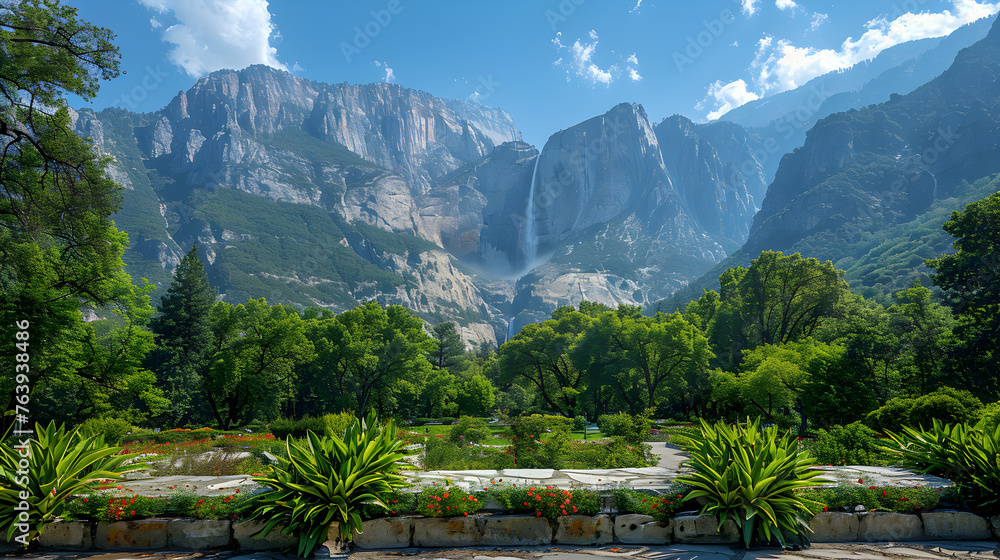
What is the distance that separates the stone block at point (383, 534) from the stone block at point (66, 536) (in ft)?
9.54

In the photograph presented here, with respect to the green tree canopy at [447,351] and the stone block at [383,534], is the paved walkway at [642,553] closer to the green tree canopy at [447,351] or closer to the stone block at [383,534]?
the stone block at [383,534]

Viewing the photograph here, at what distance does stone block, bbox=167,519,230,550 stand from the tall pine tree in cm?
3362

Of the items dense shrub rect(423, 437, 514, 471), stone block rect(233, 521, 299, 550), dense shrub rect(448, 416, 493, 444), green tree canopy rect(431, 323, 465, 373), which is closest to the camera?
stone block rect(233, 521, 299, 550)

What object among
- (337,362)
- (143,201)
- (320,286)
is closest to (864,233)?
(337,362)

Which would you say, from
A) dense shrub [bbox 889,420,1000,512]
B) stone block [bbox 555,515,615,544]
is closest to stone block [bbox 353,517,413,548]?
stone block [bbox 555,515,615,544]

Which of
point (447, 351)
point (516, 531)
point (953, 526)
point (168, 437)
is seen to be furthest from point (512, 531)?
point (447, 351)

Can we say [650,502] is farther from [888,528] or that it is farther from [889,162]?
[889,162]

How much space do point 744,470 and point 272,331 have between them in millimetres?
30610

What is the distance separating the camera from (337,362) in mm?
33156

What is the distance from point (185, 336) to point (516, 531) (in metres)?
40.8

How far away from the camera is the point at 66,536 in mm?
4684

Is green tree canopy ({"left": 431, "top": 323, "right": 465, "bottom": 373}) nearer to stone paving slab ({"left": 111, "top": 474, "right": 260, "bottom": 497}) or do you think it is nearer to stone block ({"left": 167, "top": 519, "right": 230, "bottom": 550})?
stone paving slab ({"left": 111, "top": 474, "right": 260, "bottom": 497})

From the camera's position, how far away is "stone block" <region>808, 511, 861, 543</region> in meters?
4.80

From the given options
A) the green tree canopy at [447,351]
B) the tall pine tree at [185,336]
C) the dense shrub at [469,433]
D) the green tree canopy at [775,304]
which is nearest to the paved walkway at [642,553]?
the dense shrub at [469,433]
